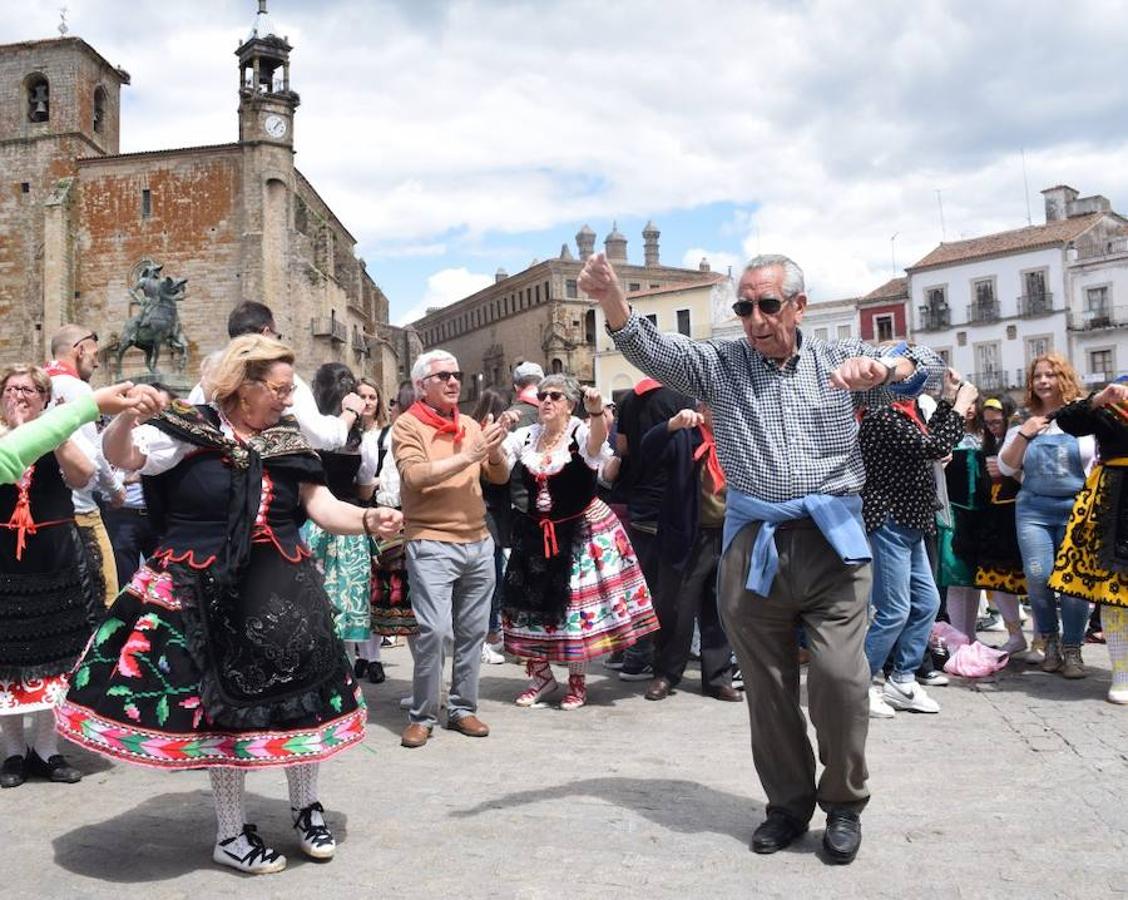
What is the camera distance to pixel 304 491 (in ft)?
13.1

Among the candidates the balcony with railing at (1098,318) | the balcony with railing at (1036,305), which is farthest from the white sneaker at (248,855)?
the balcony with railing at (1036,305)

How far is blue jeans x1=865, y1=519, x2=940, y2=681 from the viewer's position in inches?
237

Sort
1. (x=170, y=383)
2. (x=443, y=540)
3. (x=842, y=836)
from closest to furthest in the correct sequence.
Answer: (x=842, y=836) → (x=443, y=540) → (x=170, y=383)

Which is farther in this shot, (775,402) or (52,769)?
(52,769)

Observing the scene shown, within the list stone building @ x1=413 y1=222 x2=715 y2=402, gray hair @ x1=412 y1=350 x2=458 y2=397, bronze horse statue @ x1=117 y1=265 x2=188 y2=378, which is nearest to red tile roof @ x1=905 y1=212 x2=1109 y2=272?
stone building @ x1=413 y1=222 x2=715 y2=402

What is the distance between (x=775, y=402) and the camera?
3.82 meters

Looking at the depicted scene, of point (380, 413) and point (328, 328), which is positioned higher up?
point (328, 328)

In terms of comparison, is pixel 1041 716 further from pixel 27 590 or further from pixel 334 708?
pixel 27 590

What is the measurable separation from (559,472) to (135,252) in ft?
137

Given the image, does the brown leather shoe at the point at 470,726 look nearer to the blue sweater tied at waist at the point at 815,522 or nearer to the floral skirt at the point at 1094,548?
the blue sweater tied at waist at the point at 815,522

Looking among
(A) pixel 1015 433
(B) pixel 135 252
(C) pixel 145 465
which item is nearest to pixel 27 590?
(C) pixel 145 465

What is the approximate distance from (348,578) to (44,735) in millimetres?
2172

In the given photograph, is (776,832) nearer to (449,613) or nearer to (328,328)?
(449,613)

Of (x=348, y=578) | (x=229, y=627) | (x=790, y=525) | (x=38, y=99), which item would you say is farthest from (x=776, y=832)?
(x=38, y=99)
